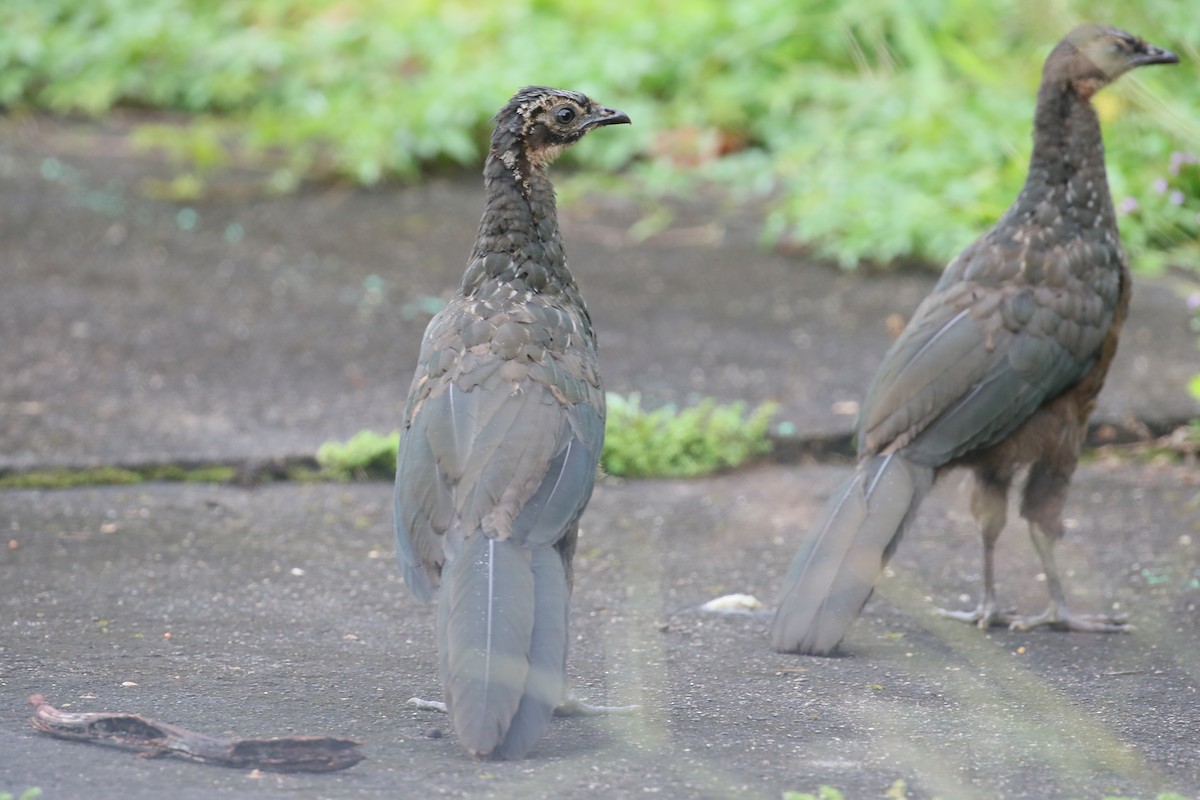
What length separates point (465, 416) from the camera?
407 centimetres

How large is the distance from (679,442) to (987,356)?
66.0 inches

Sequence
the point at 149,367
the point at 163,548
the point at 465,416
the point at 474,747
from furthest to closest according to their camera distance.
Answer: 1. the point at 149,367
2. the point at 163,548
3. the point at 465,416
4. the point at 474,747

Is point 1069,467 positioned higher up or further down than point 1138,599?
higher up

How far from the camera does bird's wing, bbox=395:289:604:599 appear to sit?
391cm

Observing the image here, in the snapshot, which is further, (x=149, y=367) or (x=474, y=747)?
(x=149, y=367)

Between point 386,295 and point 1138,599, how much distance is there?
4488 millimetres

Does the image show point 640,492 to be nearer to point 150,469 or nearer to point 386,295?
point 150,469

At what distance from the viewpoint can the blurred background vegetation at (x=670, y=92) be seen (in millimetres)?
8820

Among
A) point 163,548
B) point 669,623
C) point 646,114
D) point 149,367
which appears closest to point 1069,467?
point 669,623

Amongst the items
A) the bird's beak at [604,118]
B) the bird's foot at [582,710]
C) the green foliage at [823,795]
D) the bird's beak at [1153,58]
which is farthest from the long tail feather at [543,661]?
the bird's beak at [1153,58]

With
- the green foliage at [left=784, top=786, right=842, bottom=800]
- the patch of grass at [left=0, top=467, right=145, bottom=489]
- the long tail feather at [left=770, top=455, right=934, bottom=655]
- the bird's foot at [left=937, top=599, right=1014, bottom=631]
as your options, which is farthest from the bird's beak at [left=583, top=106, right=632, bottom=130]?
the patch of grass at [left=0, top=467, right=145, bottom=489]

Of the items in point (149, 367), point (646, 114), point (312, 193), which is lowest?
point (149, 367)

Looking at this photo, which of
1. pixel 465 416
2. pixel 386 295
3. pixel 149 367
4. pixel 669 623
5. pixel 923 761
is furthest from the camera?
pixel 386 295

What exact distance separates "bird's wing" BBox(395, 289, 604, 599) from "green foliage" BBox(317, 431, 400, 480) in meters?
1.83
